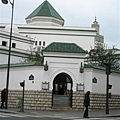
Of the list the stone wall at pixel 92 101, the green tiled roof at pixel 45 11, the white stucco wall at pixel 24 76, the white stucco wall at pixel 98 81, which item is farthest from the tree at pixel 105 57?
the green tiled roof at pixel 45 11

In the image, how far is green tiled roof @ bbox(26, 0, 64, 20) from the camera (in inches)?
3034

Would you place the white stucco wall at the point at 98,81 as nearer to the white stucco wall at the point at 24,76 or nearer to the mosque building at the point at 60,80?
the mosque building at the point at 60,80

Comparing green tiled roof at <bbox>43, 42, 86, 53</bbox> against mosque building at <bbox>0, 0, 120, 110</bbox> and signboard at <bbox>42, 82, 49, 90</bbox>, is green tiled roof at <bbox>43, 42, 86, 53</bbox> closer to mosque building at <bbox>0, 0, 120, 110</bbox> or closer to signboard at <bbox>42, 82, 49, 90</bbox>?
mosque building at <bbox>0, 0, 120, 110</bbox>

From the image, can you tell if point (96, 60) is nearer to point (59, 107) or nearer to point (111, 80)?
point (111, 80)

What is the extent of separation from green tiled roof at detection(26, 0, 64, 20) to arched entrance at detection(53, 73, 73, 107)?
49099 mm

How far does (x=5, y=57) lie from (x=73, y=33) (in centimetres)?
3000

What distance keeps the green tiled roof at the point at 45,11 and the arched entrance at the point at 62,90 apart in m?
49.1

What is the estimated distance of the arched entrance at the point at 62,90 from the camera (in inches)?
1067

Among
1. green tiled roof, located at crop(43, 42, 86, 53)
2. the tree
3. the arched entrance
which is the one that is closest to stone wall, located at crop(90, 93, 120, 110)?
the arched entrance

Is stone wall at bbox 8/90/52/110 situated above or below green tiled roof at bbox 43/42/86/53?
below

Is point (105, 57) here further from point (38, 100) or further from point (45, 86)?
point (38, 100)

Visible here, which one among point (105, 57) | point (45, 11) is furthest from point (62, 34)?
point (105, 57)

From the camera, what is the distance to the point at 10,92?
28000 millimetres

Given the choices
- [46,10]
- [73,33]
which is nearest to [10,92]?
[73,33]
